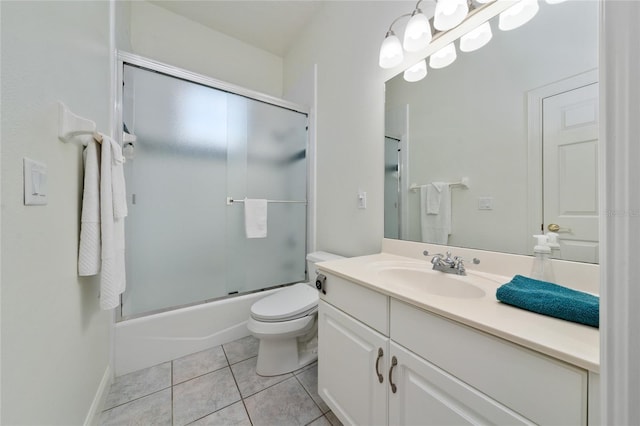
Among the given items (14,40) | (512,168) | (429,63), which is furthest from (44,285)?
(429,63)

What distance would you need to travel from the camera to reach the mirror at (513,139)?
2.50ft

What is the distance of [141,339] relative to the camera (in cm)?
145

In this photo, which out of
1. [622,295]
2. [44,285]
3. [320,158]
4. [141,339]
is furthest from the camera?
[320,158]

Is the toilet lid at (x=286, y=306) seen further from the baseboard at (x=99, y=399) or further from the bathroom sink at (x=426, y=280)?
the baseboard at (x=99, y=399)

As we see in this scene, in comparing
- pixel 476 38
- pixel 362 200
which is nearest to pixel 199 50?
pixel 362 200

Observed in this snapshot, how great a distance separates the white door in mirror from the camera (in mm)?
740

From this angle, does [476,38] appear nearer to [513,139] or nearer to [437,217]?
[513,139]

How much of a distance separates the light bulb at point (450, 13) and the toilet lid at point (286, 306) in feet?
5.07

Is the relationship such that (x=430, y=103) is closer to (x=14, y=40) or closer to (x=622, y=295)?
(x=622, y=295)

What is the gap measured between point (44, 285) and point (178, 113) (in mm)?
1355

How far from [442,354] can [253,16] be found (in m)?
2.67

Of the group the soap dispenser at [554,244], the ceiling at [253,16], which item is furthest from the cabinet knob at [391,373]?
the ceiling at [253,16]

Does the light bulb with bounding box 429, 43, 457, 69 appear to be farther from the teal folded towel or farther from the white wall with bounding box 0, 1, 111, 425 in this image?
the white wall with bounding box 0, 1, 111, 425

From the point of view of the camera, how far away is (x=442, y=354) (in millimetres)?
628
